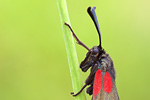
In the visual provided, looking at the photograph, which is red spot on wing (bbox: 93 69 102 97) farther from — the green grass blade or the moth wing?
the green grass blade

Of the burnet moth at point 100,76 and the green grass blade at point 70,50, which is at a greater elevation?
the green grass blade at point 70,50

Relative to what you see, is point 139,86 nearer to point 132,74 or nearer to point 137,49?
point 132,74

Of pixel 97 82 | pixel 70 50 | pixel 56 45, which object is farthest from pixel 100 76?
pixel 56 45

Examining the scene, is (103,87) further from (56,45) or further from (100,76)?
(56,45)

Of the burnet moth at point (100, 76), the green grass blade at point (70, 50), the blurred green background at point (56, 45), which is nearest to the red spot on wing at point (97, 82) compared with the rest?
the burnet moth at point (100, 76)

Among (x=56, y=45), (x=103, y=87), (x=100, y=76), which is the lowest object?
(x=103, y=87)

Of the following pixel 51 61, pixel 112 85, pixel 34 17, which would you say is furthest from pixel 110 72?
pixel 34 17

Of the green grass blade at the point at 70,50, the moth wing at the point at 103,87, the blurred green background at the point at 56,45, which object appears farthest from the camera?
the blurred green background at the point at 56,45

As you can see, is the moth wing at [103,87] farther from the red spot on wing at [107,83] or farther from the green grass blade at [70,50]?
the green grass blade at [70,50]
